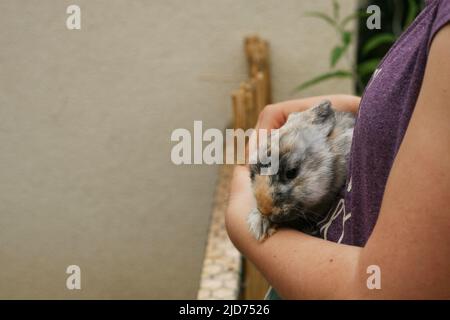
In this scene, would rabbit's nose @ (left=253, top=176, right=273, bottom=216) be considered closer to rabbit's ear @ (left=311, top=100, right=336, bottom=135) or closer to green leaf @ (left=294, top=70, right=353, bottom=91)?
rabbit's ear @ (left=311, top=100, right=336, bottom=135)

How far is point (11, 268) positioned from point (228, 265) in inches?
33.3

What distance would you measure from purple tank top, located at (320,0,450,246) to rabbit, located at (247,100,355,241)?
112 mm

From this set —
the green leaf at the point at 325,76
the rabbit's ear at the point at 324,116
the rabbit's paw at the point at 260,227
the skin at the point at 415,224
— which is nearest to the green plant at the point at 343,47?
the green leaf at the point at 325,76

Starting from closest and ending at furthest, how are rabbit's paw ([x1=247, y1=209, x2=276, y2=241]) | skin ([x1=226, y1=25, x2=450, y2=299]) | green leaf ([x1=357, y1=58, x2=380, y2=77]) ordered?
1. skin ([x1=226, y1=25, x2=450, y2=299])
2. rabbit's paw ([x1=247, y1=209, x2=276, y2=241])
3. green leaf ([x1=357, y1=58, x2=380, y2=77])

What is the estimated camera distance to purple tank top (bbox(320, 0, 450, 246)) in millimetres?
533

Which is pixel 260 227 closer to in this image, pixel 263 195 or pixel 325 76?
pixel 263 195

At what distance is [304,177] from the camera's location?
30.5 inches

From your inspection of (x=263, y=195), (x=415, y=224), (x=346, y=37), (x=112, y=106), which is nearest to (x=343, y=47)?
(x=346, y=37)

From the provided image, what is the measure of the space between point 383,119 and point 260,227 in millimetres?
249

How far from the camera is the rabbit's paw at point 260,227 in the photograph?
0.74m

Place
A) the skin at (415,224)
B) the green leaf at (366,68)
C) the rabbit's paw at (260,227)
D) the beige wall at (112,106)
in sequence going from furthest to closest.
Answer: the green leaf at (366,68), the beige wall at (112,106), the rabbit's paw at (260,227), the skin at (415,224)

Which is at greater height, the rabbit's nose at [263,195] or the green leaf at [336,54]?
the green leaf at [336,54]

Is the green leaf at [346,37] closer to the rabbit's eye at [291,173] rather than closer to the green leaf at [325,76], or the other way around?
the green leaf at [325,76]

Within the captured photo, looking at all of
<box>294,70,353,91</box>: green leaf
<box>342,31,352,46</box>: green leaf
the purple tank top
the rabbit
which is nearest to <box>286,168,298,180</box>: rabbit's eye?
the rabbit
